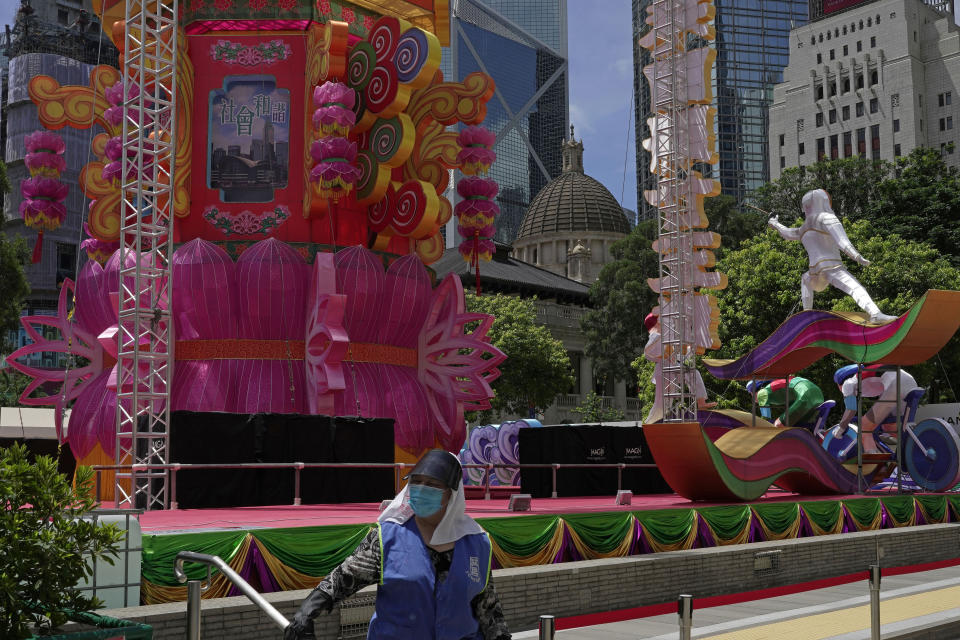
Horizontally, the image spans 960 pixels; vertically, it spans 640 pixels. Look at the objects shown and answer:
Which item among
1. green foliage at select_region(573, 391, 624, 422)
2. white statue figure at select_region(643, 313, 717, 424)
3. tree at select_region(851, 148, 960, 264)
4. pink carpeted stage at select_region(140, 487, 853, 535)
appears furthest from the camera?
A: green foliage at select_region(573, 391, 624, 422)

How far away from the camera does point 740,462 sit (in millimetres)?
22578

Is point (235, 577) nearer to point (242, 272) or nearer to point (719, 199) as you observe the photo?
point (242, 272)

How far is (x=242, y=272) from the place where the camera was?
87.0 ft

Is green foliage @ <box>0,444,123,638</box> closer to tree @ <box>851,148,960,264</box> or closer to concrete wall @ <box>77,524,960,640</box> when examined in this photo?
concrete wall @ <box>77,524,960,640</box>

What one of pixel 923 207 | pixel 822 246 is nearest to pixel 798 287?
pixel 822 246

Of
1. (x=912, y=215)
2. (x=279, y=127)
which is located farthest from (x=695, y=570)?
(x=912, y=215)

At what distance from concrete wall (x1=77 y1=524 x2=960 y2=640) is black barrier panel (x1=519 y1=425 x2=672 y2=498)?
10672mm

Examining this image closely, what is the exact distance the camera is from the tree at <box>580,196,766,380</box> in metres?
61.5

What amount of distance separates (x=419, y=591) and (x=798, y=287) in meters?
40.5

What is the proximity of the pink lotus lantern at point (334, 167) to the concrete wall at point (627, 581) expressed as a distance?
525 inches

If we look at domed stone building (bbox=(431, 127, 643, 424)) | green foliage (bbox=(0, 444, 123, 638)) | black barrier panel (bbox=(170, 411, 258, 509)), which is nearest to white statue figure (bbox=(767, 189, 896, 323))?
black barrier panel (bbox=(170, 411, 258, 509))

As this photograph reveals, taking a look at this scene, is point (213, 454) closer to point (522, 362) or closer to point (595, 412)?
point (522, 362)

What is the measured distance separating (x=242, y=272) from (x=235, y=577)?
68.6 ft

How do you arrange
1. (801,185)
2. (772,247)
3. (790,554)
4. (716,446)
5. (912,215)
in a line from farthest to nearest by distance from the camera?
1. (801,185)
2. (912,215)
3. (772,247)
4. (716,446)
5. (790,554)
